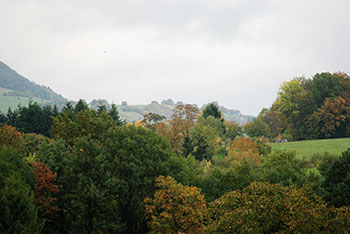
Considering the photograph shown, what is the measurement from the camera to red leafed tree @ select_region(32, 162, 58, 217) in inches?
952

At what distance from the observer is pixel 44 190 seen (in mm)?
25031

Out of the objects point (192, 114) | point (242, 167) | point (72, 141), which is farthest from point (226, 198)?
point (192, 114)

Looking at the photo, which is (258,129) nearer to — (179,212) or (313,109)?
(313,109)

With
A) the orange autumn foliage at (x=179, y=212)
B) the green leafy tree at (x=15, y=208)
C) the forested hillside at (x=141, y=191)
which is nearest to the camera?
the forested hillside at (x=141, y=191)

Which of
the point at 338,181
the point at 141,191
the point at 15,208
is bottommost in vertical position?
the point at 141,191

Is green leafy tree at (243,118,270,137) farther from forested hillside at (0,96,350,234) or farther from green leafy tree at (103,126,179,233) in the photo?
green leafy tree at (103,126,179,233)

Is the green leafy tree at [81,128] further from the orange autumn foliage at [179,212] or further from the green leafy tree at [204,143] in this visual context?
the green leafy tree at [204,143]

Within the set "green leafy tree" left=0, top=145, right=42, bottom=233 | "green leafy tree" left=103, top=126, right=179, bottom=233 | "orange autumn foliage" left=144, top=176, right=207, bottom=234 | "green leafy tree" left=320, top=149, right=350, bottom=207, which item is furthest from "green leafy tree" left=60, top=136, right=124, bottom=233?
"green leafy tree" left=320, top=149, right=350, bottom=207

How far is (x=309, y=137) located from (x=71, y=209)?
218 ft

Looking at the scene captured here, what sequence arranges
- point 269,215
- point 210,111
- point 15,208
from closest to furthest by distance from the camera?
1. point 269,215
2. point 15,208
3. point 210,111

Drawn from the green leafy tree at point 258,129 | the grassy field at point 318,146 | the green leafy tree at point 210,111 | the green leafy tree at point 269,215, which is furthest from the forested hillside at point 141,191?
the green leafy tree at point 258,129

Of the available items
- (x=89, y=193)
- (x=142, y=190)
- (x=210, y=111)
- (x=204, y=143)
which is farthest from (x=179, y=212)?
(x=210, y=111)

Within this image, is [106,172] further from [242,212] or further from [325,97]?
[325,97]

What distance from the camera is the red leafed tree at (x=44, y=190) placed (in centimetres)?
2417
